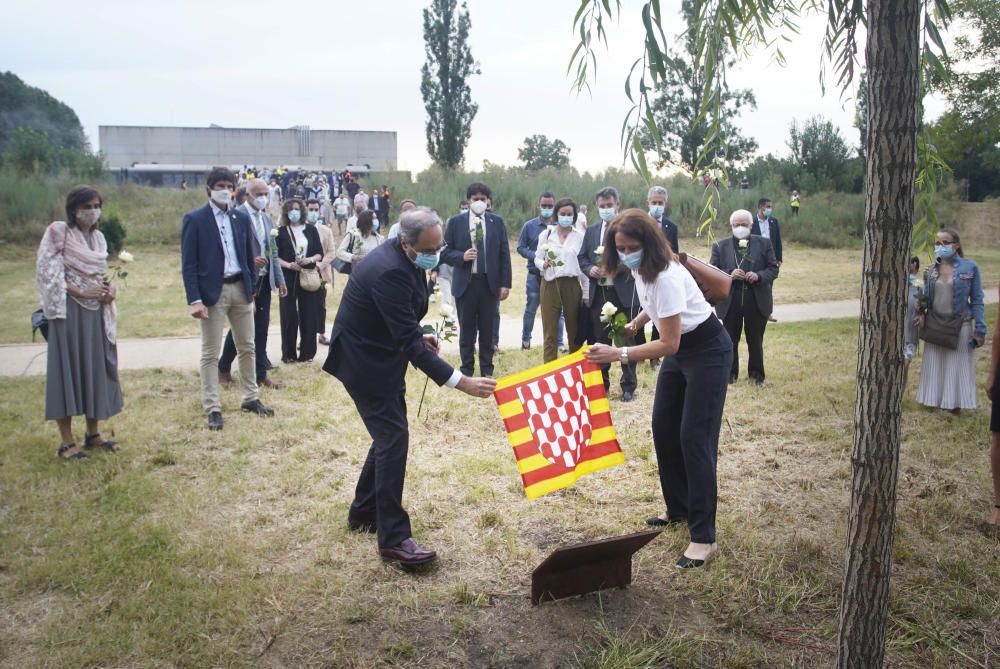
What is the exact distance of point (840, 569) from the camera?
4660mm

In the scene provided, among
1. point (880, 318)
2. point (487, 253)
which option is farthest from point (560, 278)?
point (880, 318)

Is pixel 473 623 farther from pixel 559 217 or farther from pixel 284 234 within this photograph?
pixel 284 234

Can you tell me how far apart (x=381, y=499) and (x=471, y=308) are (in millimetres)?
4720

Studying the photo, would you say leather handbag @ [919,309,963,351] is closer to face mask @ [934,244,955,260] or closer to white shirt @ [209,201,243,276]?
face mask @ [934,244,955,260]

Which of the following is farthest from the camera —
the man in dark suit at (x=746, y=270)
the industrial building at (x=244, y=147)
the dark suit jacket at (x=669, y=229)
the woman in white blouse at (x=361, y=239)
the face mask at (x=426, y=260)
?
the industrial building at (x=244, y=147)

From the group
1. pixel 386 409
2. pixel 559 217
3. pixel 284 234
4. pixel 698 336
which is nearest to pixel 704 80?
pixel 698 336

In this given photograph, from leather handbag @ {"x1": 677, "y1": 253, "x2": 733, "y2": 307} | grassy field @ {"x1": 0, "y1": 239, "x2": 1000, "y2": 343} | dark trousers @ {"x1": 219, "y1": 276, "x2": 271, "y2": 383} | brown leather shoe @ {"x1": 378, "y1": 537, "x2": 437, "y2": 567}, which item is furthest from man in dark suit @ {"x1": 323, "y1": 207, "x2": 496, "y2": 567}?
grassy field @ {"x1": 0, "y1": 239, "x2": 1000, "y2": 343}

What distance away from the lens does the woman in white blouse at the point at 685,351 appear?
175 inches

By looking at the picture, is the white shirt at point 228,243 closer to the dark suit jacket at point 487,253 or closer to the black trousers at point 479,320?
the dark suit jacket at point 487,253

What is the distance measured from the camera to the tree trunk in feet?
9.14

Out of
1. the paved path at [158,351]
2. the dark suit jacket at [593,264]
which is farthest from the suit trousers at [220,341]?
the dark suit jacket at [593,264]

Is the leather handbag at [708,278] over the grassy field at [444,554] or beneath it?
over

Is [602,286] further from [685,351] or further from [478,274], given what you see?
[685,351]

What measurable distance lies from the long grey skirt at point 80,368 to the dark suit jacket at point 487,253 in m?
3.67
